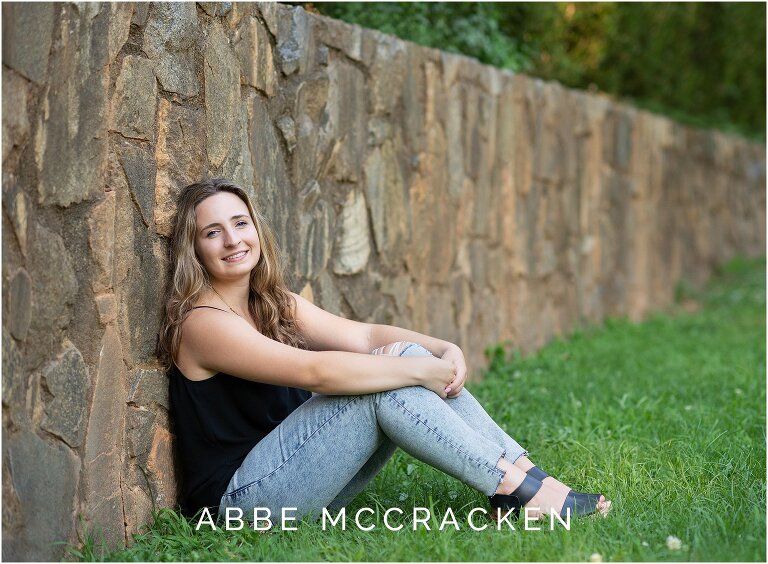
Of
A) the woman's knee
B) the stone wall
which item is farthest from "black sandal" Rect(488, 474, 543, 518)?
the stone wall

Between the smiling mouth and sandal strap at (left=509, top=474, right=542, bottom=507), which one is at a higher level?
the smiling mouth

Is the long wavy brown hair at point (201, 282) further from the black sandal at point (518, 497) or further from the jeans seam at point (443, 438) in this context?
the black sandal at point (518, 497)

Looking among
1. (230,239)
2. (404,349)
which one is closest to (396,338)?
(404,349)

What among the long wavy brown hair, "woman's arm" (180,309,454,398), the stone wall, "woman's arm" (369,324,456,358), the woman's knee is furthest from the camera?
"woman's arm" (369,324,456,358)

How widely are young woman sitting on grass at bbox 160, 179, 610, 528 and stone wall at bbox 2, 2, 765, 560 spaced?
0.34 ft

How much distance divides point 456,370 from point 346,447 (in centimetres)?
39

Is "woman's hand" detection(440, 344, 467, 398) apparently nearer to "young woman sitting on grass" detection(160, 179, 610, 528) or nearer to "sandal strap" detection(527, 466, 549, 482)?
"young woman sitting on grass" detection(160, 179, 610, 528)

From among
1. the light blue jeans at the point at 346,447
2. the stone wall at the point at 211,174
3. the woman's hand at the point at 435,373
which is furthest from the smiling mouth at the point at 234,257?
the woman's hand at the point at 435,373

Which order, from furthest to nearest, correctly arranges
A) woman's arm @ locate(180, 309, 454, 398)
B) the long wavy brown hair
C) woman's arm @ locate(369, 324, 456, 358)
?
woman's arm @ locate(369, 324, 456, 358) → the long wavy brown hair → woman's arm @ locate(180, 309, 454, 398)

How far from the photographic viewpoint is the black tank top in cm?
272

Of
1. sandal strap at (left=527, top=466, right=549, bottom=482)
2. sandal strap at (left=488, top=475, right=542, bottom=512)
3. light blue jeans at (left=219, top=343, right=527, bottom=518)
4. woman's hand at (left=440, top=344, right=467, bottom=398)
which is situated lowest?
sandal strap at (left=488, top=475, right=542, bottom=512)

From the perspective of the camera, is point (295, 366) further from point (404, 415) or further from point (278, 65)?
point (278, 65)

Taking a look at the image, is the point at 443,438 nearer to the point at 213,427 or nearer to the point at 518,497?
the point at 518,497

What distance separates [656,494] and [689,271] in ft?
20.2
